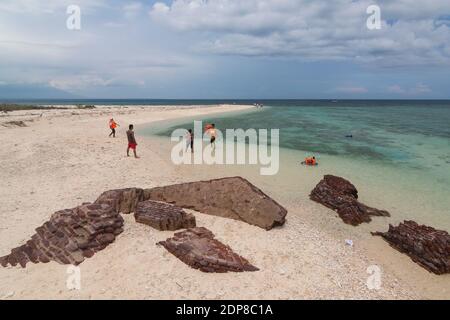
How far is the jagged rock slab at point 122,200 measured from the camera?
498 inches

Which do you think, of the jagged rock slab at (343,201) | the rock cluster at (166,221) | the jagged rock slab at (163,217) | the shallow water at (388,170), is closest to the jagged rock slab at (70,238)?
the rock cluster at (166,221)

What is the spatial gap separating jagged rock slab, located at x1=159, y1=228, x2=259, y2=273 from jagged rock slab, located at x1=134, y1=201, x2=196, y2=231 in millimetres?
960

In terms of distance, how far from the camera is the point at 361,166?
82.5 feet

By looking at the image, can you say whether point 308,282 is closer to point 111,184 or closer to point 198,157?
point 111,184

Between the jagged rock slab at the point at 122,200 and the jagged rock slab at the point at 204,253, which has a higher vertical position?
the jagged rock slab at the point at 122,200

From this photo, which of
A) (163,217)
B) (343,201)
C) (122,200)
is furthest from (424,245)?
(122,200)

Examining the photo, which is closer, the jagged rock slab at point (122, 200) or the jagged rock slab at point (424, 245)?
the jagged rock slab at point (424, 245)

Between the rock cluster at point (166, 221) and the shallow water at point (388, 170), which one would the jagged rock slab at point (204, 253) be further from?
the shallow water at point (388, 170)

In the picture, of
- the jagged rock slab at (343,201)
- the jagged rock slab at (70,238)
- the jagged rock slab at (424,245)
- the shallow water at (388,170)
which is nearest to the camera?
the jagged rock slab at (70,238)

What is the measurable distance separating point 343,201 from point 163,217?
8420 mm

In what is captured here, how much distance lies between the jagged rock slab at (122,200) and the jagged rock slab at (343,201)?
8.85 metres

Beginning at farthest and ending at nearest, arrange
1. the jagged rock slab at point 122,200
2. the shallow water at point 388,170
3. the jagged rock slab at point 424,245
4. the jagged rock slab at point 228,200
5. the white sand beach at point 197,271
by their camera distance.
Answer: the shallow water at point 388,170 → the jagged rock slab at point 122,200 → the jagged rock slab at point 228,200 → the jagged rock slab at point 424,245 → the white sand beach at point 197,271

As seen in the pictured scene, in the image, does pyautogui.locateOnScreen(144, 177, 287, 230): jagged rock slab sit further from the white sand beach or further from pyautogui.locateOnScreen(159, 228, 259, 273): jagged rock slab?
pyautogui.locateOnScreen(159, 228, 259, 273): jagged rock slab
